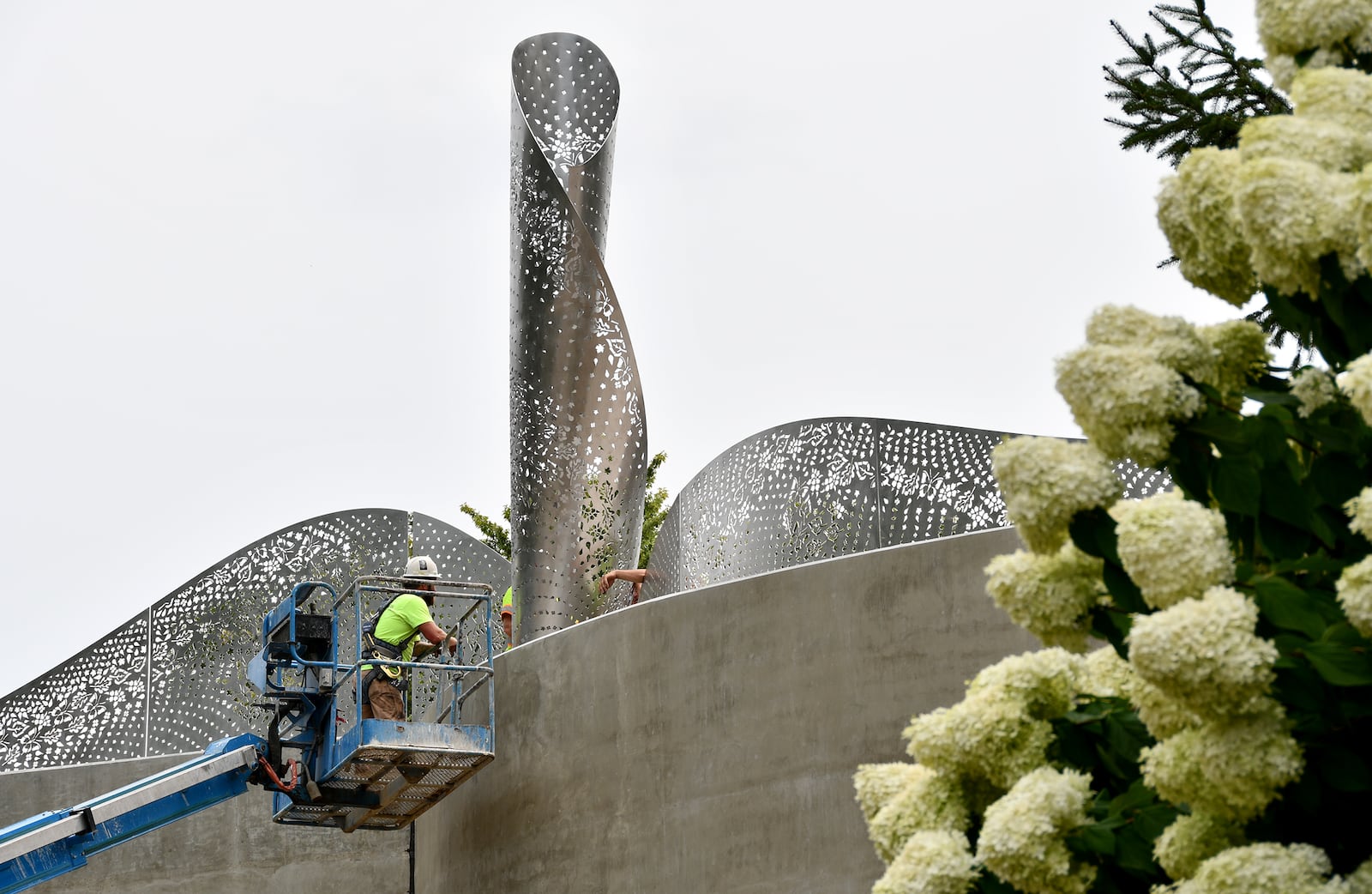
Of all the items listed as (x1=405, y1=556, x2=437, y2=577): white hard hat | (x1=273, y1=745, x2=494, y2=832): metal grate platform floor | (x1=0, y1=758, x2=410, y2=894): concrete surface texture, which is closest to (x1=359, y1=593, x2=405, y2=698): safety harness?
(x1=405, y1=556, x2=437, y2=577): white hard hat

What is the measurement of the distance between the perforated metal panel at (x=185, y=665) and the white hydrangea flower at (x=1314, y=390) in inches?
436

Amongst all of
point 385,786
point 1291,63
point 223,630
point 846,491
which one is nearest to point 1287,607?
point 1291,63

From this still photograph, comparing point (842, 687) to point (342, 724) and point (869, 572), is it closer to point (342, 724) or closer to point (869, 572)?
point (869, 572)

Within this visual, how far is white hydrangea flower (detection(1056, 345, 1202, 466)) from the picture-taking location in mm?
3547

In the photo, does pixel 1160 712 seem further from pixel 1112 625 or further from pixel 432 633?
pixel 432 633

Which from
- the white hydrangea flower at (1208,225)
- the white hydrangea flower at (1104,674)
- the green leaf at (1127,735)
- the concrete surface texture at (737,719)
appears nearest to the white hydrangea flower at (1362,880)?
the green leaf at (1127,735)

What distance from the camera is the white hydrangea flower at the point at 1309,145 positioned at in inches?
144

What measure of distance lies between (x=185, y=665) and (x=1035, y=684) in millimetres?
11833

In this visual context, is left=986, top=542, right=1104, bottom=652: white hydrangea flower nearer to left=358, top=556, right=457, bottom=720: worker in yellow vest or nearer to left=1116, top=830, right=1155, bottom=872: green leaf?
left=1116, top=830, right=1155, bottom=872: green leaf

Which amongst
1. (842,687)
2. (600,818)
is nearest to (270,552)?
(600,818)

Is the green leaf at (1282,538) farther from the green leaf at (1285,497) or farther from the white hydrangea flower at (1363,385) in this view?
the white hydrangea flower at (1363,385)

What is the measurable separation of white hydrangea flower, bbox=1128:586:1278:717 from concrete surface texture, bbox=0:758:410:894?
35.9ft

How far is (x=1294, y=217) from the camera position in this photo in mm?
3451

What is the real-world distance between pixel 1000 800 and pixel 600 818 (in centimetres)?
657
